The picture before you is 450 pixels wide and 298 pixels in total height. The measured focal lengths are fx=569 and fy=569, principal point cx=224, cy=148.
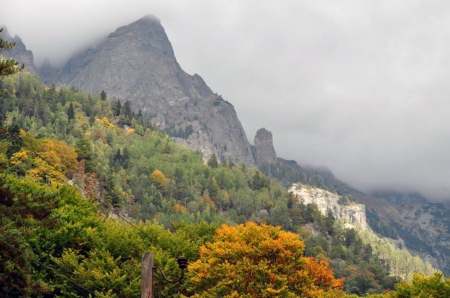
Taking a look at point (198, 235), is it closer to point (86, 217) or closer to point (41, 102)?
point (86, 217)

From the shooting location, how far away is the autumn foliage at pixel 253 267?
5062cm

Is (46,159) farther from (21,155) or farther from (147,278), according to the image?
(147,278)

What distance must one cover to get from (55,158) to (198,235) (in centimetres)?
7983

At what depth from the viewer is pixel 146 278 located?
859 inches

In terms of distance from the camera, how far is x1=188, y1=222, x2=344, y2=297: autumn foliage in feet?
166

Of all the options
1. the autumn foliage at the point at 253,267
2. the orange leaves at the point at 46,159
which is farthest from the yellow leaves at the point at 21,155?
the autumn foliage at the point at 253,267

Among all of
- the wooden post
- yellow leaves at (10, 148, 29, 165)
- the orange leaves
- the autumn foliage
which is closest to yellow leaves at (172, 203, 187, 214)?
the orange leaves

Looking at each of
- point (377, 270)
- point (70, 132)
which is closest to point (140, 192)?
point (70, 132)

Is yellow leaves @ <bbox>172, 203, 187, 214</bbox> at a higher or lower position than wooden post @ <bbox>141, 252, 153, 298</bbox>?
lower

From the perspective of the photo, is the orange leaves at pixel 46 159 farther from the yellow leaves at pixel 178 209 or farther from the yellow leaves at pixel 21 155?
the yellow leaves at pixel 178 209

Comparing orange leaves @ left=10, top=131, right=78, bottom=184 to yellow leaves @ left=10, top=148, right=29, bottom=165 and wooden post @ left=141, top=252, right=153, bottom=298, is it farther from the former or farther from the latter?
wooden post @ left=141, top=252, right=153, bottom=298

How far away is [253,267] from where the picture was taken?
51.3 metres

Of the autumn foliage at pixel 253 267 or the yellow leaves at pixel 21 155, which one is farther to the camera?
the yellow leaves at pixel 21 155

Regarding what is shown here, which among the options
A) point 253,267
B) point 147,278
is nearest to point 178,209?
point 253,267
